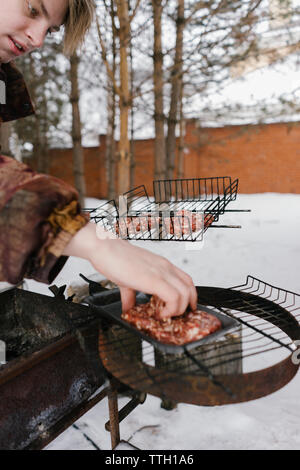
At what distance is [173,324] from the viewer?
1.35 m

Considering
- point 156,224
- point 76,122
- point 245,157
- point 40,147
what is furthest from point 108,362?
point 40,147

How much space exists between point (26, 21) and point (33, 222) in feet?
2.79

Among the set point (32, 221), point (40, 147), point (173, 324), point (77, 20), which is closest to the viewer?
point (32, 221)

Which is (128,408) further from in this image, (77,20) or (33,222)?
(77,20)

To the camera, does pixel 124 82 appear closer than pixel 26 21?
No

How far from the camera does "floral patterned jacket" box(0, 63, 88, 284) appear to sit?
97 cm

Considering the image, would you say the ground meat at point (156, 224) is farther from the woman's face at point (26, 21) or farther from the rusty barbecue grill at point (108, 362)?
the woman's face at point (26, 21)

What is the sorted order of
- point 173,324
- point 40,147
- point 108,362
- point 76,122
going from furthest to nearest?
1. point 40,147
2. point 76,122
3. point 173,324
4. point 108,362

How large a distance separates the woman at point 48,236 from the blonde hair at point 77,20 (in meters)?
0.11

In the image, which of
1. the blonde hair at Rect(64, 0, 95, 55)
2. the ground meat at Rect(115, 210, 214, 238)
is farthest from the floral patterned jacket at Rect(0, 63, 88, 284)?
the ground meat at Rect(115, 210, 214, 238)

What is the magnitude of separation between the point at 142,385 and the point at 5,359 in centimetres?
171
